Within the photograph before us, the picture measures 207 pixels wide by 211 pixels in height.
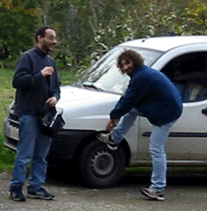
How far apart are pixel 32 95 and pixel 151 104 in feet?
4.27

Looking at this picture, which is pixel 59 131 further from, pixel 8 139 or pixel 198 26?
pixel 198 26

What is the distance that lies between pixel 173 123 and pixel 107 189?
3.89ft

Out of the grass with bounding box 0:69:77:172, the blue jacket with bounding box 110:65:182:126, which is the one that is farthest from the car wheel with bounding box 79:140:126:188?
the grass with bounding box 0:69:77:172

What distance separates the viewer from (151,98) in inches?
327

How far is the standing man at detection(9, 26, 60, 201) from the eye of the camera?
7.78 meters

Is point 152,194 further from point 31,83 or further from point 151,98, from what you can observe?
point 31,83

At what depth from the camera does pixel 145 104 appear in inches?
328

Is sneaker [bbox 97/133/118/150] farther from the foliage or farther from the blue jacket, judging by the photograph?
the foliage

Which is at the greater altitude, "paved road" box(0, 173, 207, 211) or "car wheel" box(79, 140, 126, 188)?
"car wheel" box(79, 140, 126, 188)

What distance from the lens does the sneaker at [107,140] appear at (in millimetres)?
8569

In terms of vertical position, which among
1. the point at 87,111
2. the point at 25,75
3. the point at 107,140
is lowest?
the point at 107,140

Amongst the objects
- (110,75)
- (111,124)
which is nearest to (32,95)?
(111,124)

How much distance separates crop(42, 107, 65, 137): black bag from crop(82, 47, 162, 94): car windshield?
1.32m

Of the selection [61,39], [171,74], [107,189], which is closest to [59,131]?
[107,189]
